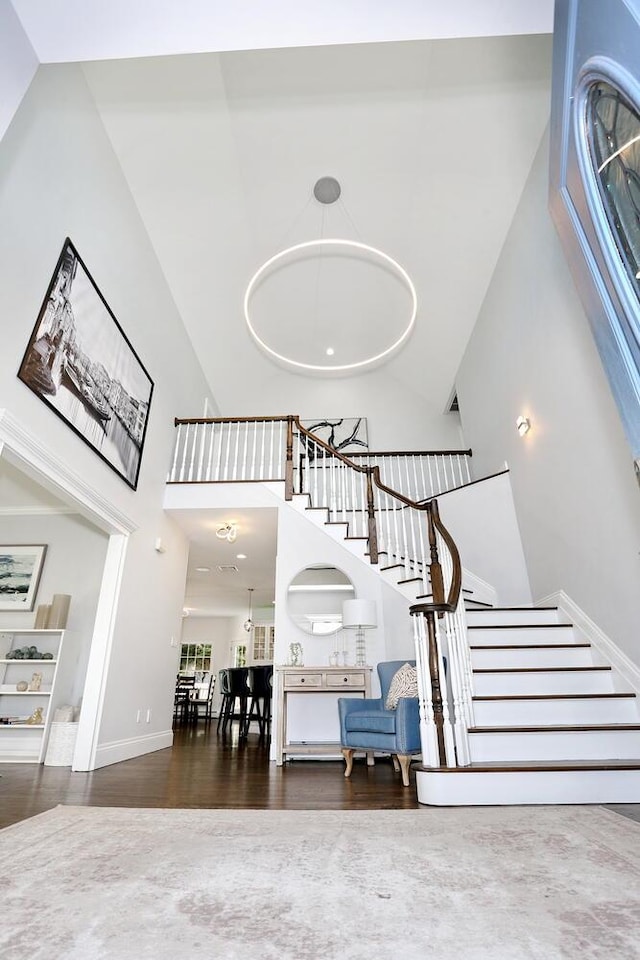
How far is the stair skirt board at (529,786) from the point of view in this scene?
8.04ft

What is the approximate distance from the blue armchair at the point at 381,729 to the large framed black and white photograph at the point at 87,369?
9.41 feet

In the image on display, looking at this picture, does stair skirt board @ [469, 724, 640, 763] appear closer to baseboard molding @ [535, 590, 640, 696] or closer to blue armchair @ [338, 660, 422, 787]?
baseboard molding @ [535, 590, 640, 696]

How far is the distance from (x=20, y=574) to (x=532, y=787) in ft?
16.3

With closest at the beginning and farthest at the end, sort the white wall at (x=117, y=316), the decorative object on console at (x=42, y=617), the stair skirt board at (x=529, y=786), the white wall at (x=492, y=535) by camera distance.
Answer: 1. the stair skirt board at (x=529, y=786)
2. the white wall at (x=117, y=316)
3. the decorative object on console at (x=42, y=617)
4. the white wall at (x=492, y=535)

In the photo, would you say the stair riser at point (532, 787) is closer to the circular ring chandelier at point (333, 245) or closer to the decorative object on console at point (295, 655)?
the decorative object on console at point (295, 655)

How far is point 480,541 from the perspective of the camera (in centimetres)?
545

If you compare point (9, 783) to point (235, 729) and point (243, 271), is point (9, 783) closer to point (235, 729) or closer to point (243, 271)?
point (235, 729)

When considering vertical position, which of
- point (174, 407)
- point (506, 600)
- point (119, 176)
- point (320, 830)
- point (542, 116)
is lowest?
point (320, 830)

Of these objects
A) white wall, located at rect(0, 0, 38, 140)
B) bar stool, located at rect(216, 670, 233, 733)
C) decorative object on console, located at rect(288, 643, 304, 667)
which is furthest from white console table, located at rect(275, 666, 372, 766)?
white wall, located at rect(0, 0, 38, 140)

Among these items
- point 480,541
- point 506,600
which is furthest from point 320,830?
point 480,541

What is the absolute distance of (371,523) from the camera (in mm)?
5328

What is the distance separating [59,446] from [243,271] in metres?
4.11

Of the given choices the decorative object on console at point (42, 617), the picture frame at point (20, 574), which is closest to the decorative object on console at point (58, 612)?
the decorative object on console at point (42, 617)

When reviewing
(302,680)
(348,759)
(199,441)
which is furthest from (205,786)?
(199,441)
